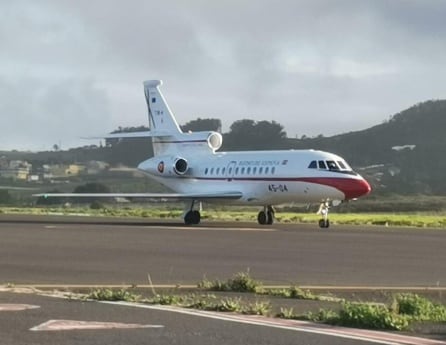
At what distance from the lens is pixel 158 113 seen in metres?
49.8

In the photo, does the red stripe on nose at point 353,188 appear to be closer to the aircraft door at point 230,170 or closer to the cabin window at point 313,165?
the cabin window at point 313,165

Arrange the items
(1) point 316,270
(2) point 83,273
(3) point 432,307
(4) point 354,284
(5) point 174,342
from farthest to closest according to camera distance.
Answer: (1) point 316,270 → (2) point 83,273 → (4) point 354,284 → (3) point 432,307 → (5) point 174,342

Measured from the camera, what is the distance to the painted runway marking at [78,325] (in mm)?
9859

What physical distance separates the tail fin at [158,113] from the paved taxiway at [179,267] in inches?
631

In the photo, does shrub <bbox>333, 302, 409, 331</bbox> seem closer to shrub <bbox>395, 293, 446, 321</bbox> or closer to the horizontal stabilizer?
shrub <bbox>395, 293, 446, 321</bbox>

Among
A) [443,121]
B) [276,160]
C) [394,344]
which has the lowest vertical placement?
[394,344]

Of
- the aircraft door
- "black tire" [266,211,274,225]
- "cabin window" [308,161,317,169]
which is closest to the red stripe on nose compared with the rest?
"cabin window" [308,161,317,169]

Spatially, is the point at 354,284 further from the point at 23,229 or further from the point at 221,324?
the point at 23,229

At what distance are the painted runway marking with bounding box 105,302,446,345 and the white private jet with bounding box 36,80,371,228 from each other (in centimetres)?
2767

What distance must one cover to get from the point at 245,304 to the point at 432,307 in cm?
237

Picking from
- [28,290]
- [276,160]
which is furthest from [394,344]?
[276,160]

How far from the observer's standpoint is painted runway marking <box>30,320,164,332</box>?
32.3 ft

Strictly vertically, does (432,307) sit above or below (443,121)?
below

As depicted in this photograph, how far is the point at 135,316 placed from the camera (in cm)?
1093
